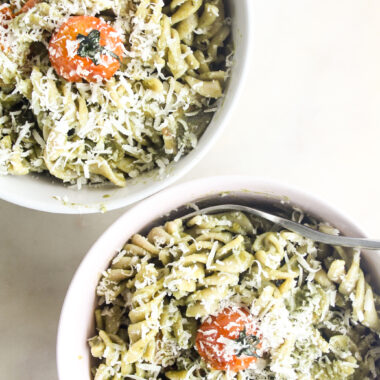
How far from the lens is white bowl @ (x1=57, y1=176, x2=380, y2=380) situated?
1.79 m

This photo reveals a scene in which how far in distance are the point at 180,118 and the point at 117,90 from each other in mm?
243

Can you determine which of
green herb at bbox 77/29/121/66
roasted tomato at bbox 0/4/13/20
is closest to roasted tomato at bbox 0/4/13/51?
roasted tomato at bbox 0/4/13/20

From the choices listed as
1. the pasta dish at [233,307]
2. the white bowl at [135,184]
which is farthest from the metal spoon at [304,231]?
the white bowl at [135,184]

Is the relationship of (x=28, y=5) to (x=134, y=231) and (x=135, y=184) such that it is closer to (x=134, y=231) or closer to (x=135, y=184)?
(x=135, y=184)

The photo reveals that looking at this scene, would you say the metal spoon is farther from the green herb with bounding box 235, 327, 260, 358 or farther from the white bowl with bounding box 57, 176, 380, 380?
the green herb with bounding box 235, 327, 260, 358

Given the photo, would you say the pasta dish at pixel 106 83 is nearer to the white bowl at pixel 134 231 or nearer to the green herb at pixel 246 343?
the white bowl at pixel 134 231

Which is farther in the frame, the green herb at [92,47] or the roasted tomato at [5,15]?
the roasted tomato at [5,15]

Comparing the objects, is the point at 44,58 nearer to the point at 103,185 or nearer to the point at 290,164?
the point at 103,185

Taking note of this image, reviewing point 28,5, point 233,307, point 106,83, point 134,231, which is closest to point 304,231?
point 233,307

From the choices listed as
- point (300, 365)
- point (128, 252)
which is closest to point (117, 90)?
point (128, 252)

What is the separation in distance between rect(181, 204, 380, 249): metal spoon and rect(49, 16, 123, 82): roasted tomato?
1.90 feet

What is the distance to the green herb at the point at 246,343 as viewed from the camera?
1740 millimetres

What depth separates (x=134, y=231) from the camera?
6.28ft

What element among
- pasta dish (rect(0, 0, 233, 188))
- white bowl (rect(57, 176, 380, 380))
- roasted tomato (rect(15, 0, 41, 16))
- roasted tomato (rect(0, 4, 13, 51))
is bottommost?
white bowl (rect(57, 176, 380, 380))
